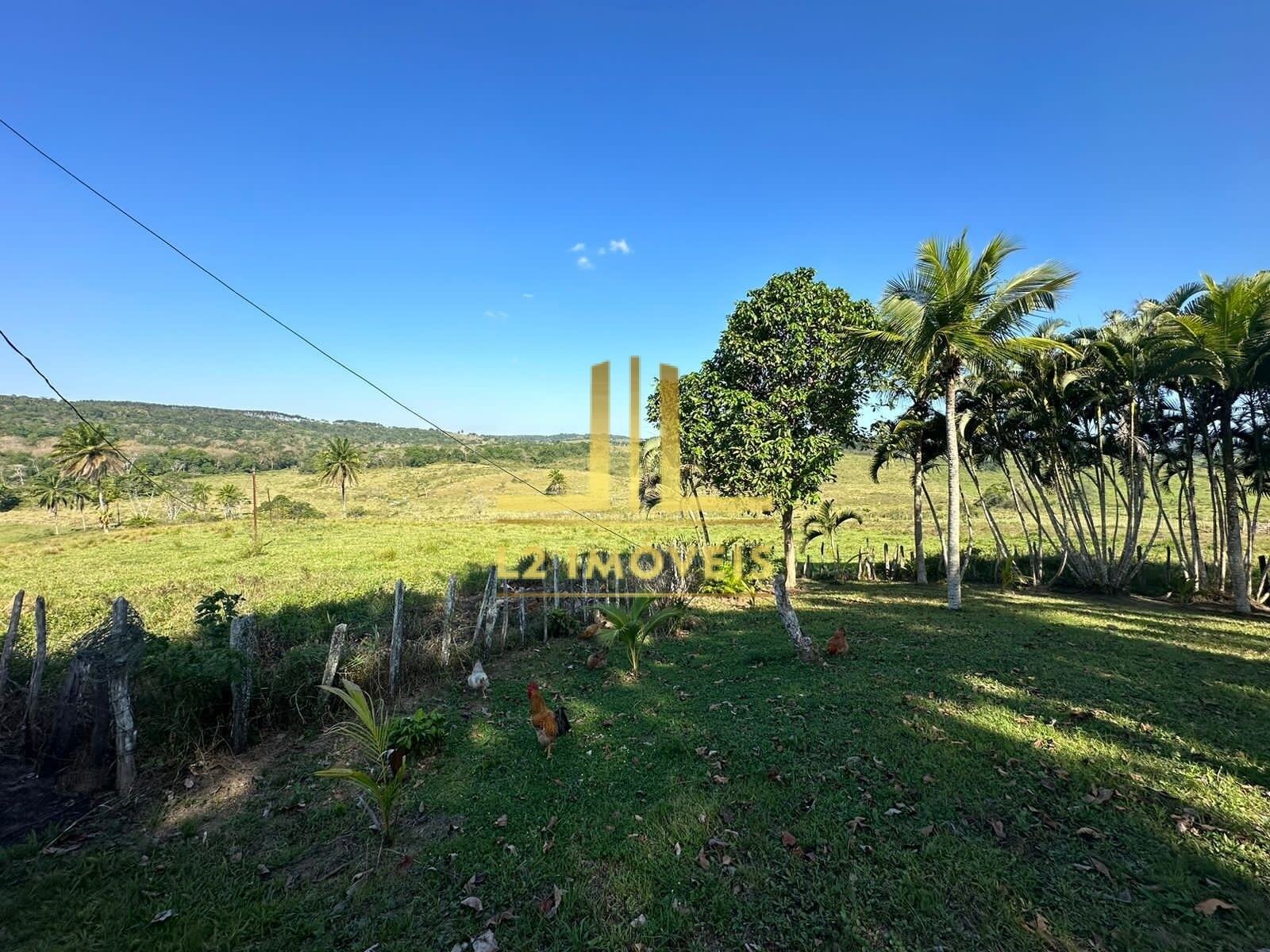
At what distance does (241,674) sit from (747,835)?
17.6ft

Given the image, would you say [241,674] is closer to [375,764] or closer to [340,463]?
[375,764]

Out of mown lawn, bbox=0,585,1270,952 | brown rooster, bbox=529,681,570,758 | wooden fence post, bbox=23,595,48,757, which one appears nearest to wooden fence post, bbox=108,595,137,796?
mown lawn, bbox=0,585,1270,952

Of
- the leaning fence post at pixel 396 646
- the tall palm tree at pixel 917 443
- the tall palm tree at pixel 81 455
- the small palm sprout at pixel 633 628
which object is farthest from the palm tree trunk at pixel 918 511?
the tall palm tree at pixel 81 455

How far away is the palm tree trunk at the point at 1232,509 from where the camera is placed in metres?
11.7

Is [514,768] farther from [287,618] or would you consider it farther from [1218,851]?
[287,618]

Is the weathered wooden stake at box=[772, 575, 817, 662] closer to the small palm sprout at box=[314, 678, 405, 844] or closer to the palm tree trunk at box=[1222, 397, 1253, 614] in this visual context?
the small palm sprout at box=[314, 678, 405, 844]

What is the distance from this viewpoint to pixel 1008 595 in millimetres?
14453

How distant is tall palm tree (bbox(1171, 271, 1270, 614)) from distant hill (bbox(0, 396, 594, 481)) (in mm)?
57442

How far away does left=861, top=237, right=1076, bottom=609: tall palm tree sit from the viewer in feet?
36.2

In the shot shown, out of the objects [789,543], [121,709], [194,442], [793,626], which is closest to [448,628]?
[121,709]

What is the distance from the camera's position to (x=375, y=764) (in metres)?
5.55

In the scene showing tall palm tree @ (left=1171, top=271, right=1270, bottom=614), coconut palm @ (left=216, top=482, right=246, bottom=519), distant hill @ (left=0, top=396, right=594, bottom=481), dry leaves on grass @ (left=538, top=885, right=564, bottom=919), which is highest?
distant hill @ (left=0, top=396, right=594, bottom=481)

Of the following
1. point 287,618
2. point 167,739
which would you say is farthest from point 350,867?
point 287,618

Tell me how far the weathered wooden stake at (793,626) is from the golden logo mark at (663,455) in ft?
16.8
